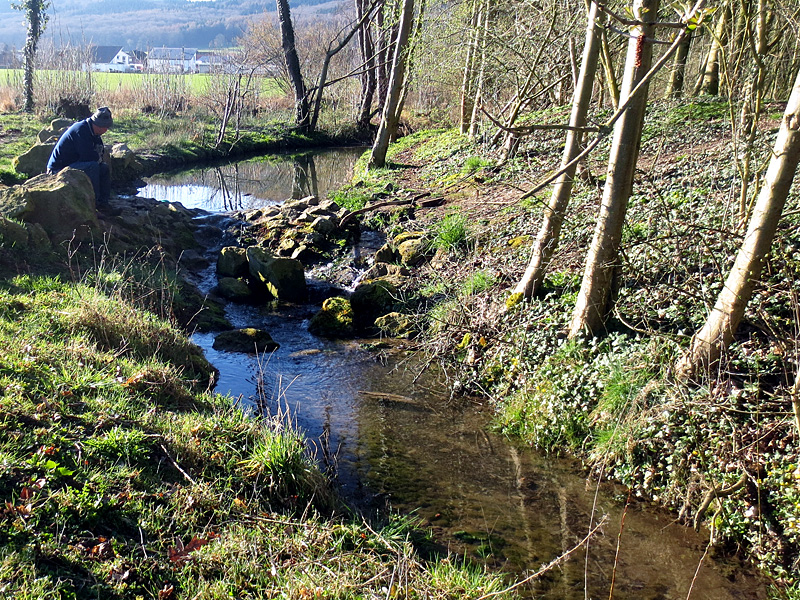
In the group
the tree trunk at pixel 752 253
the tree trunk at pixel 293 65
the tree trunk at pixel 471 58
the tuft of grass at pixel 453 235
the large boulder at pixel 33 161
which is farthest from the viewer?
the tree trunk at pixel 293 65

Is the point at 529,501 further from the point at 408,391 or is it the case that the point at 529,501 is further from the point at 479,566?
the point at 408,391

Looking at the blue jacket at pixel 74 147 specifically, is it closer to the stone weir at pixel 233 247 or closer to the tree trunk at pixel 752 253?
the stone weir at pixel 233 247

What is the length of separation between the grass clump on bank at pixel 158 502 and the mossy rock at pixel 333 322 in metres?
3.13

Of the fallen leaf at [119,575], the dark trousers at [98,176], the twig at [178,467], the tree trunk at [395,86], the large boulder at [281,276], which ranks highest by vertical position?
the tree trunk at [395,86]

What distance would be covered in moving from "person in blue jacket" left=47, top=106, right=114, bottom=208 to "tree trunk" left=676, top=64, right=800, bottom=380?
10056 mm

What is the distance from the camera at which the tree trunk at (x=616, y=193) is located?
197 inches

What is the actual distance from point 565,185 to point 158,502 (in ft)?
16.5

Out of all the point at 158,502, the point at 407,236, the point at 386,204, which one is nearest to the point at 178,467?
the point at 158,502

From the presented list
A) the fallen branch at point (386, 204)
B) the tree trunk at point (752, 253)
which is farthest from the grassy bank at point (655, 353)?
the fallen branch at point (386, 204)

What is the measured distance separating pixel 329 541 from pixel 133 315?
4131mm

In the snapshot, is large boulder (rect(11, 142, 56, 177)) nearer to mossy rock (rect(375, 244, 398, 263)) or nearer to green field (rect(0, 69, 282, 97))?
mossy rock (rect(375, 244, 398, 263))

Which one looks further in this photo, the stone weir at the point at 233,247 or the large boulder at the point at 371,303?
the large boulder at the point at 371,303

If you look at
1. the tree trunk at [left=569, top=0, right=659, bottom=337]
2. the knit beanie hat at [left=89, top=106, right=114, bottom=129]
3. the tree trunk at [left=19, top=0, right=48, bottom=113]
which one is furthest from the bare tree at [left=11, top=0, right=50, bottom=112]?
the tree trunk at [left=569, top=0, right=659, bottom=337]

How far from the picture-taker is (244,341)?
26.3 ft
